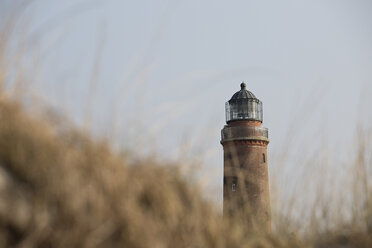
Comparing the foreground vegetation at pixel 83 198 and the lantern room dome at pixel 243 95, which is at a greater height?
the lantern room dome at pixel 243 95

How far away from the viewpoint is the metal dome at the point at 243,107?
18.9m

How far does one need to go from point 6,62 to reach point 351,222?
2309 millimetres

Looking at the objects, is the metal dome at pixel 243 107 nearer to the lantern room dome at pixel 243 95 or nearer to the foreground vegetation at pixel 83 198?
the lantern room dome at pixel 243 95

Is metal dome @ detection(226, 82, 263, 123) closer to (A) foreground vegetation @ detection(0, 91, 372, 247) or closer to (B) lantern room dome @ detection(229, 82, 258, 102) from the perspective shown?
(B) lantern room dome @ detection(229, 82, 258, 102)

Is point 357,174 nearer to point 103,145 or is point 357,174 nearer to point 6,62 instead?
point 103,145

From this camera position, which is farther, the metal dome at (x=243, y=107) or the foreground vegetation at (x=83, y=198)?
the metal dome at (x=243, y=107)

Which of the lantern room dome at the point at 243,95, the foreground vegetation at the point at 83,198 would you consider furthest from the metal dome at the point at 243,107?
the foreground vegetation at the point at 83,198

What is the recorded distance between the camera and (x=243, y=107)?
19.1m

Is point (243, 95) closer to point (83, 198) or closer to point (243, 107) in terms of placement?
point (243, 107)

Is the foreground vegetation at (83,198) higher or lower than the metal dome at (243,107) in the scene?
lower

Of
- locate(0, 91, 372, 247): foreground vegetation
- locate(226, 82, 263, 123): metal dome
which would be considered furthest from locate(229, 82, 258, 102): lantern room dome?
locate(0, 91, 372, 247): foreground vegetation

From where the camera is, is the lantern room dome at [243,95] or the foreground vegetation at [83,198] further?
the lantern room dome at [243,95]

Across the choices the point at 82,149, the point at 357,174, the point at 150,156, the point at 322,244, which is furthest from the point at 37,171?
the point at 357,174

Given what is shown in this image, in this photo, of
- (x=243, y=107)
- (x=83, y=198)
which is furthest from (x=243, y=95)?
(x=83, y=198)
